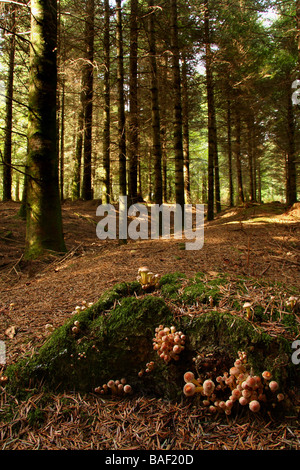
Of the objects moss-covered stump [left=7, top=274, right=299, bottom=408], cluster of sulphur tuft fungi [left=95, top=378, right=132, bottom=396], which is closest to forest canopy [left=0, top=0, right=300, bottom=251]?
moss-covered stump [left=7, top=274, right=299, bottom=408]

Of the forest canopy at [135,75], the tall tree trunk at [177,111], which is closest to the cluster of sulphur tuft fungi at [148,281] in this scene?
the forest canopy at [135,75]

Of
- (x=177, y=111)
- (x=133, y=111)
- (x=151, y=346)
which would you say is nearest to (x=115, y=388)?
(x=151, y=346)

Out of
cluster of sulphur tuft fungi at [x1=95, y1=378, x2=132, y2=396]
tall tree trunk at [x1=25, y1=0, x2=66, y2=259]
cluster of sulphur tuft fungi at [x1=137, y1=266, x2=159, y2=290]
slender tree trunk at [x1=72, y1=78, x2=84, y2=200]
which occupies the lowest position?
cluster of sulphur tuft fungi at [x1=95, y1=378, x2=132, y2=396]

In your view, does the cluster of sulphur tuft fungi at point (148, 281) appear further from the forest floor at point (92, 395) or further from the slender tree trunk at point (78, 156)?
the slender tree trunk at point (78, 156)

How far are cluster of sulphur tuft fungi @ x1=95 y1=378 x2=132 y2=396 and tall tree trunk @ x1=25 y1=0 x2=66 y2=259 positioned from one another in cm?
455

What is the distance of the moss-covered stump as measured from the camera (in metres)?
1.77

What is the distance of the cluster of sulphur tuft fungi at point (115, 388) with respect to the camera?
1.83 meters

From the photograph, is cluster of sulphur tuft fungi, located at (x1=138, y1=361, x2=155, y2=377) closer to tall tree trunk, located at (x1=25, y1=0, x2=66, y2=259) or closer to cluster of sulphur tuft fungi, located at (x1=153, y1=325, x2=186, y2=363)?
cluster of sulphur tuft fungi, located at (x1=153, y1=325, x2=186, y2=363)

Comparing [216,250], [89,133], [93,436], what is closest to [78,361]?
[93,436]

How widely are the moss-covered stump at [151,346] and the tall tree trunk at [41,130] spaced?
13.7 feet

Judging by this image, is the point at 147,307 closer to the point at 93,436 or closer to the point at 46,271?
the point at 93,436

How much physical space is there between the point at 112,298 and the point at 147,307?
362 millimetres

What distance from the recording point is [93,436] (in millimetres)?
1584

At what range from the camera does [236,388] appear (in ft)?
5.35
